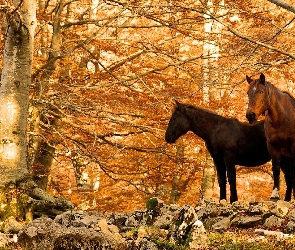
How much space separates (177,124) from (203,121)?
0.46 m

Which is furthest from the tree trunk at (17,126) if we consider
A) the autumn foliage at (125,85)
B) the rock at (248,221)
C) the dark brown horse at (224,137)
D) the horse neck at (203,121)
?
the rock at (248,221)

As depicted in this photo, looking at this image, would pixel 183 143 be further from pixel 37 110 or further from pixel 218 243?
pixel 218 243

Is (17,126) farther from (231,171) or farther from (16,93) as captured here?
(231,171)

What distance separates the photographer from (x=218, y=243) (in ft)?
19.8

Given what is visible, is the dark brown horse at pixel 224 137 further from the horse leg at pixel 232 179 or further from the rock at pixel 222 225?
the rock at pixel 222 225

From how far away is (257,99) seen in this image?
26.4 ft

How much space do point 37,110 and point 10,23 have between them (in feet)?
10.1

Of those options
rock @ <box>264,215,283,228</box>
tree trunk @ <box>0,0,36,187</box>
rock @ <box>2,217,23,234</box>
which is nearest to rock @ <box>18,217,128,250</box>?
rock @ <box>2,217,23,234</box>

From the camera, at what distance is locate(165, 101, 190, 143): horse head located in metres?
9.60

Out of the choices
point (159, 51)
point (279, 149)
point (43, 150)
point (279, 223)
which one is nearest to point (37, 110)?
point (43, 150)

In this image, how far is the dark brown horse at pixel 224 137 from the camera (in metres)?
9.27

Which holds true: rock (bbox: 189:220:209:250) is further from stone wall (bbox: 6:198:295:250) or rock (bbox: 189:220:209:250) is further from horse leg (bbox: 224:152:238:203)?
horse leg (bbox: 224:152:238:203)

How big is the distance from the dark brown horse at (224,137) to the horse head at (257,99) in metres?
1.30

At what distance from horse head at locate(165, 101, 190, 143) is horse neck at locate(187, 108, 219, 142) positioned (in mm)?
108
